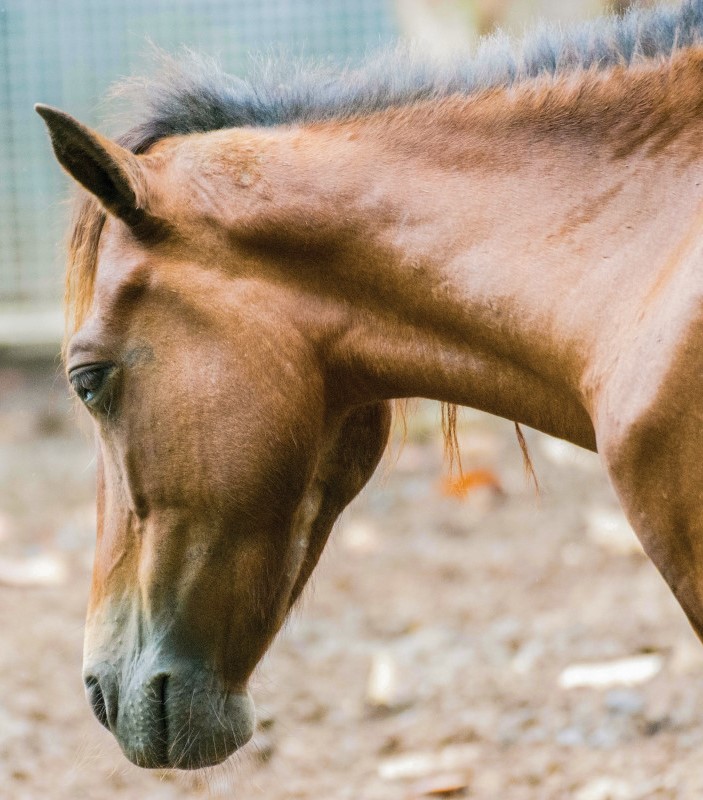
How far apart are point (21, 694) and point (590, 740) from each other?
1759mm

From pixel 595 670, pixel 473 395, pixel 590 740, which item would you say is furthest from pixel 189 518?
pixel 595 670

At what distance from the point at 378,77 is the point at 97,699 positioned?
1279 mm

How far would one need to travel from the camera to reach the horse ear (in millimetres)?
1757

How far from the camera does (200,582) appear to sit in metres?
1.95

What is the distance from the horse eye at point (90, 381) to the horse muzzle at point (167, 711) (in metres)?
0.48

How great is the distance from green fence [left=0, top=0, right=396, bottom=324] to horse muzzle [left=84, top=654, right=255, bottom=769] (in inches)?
222

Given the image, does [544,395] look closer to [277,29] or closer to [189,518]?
[189,518]

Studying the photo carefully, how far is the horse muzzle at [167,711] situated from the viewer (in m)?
2.00

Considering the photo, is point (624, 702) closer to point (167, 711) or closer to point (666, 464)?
point (167, 711)

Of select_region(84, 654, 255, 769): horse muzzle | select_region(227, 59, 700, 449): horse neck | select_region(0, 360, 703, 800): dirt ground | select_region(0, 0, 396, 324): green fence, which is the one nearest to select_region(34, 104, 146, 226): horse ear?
select_region(227, 59, 700, 449): horse neck

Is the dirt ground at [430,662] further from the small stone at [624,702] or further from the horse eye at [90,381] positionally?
the horse eye at [90,381]

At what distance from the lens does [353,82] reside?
6.46 ft

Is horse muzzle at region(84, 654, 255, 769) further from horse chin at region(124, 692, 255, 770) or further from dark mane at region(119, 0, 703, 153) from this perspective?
dark mane at region(119, 0, 703, 153)

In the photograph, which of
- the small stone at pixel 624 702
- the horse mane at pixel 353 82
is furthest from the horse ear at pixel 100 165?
the small stone at pixel 624 702
